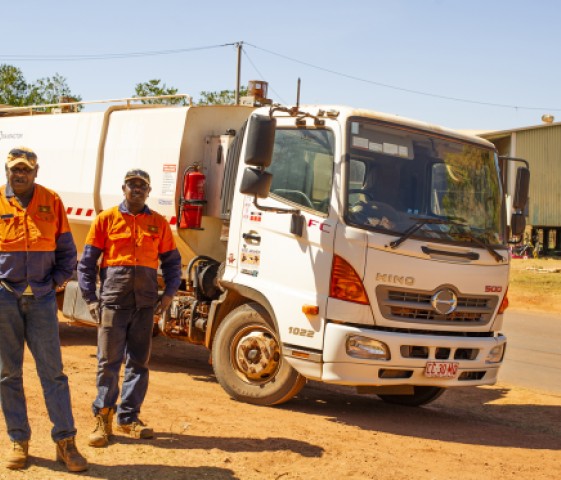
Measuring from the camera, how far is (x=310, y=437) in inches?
278

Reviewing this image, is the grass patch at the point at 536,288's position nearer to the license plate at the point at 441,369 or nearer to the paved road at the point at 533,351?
the paved road at the point at 533,351

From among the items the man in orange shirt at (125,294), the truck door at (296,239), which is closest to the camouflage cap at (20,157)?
the man in orange shirt at (125,294)

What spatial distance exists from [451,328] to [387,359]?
735mm

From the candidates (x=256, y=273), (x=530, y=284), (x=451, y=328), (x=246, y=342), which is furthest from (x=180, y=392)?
(x=530, y=284)

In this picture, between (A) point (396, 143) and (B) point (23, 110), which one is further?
(B) point (23, 110)

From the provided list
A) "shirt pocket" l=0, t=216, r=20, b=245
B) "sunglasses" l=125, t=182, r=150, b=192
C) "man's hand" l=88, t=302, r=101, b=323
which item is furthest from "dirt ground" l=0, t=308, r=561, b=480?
"sunglasses" l=125, t=182, r=150, b=192

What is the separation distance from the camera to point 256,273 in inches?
326

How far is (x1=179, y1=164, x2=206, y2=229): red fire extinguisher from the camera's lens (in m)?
9.57

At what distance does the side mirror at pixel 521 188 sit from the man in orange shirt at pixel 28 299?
15.1ft

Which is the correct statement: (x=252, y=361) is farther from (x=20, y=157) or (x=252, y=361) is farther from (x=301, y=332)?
(x=20, y=157)

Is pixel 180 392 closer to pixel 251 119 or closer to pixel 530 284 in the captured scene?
pixel 251 119

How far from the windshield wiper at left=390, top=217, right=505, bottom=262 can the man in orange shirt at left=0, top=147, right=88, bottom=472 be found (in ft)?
9.97

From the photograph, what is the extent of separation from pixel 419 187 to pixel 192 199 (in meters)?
2.74

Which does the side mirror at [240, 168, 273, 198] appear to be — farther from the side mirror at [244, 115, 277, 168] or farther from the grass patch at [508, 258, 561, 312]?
the grass patch at [508, 258, 561, 312]
